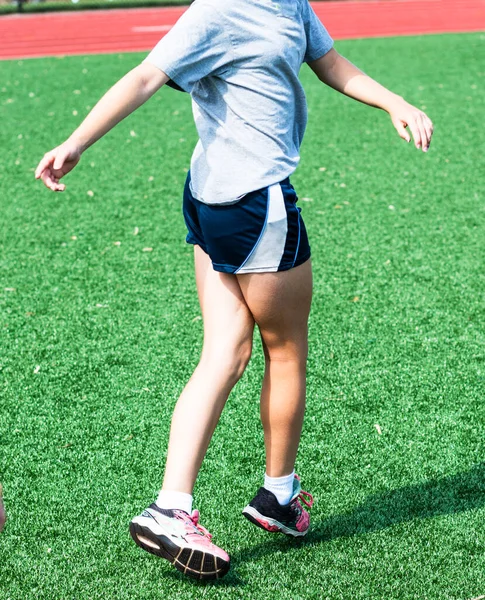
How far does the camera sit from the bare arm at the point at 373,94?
2270 millimetres

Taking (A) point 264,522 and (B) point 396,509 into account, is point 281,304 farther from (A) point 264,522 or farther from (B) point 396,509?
(B) point 396,509

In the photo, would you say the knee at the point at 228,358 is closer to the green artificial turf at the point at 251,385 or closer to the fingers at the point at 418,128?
the green artificial turf at the point at 251,385

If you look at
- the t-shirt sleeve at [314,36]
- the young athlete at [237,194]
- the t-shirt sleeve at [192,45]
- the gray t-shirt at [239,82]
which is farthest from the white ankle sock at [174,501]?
the t-shirt sleeve at [314,36]

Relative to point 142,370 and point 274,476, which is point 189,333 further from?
point 274,476

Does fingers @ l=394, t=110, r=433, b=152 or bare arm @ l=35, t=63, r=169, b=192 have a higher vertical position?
bare arm @ l=35, t=63, r=169, b=192

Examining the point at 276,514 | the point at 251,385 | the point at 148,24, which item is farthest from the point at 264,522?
the point at 148,24


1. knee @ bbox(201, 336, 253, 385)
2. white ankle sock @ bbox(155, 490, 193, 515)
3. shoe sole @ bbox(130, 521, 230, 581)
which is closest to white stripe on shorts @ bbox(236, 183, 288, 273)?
knee @ bbox(201, 336, 253, 385)

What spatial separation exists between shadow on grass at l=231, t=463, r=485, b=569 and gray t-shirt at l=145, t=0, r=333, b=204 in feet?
3.64

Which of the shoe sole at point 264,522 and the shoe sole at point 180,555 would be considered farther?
the shoe sole at point 264,522

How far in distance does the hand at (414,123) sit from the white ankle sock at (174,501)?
1.15m

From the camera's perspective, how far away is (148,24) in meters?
18.2

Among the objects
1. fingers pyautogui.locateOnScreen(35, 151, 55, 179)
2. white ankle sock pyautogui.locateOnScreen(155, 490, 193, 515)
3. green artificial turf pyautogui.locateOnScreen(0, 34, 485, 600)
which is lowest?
green artificial turf pyautogui.locateOnScreen(0, 34, 485, 600)

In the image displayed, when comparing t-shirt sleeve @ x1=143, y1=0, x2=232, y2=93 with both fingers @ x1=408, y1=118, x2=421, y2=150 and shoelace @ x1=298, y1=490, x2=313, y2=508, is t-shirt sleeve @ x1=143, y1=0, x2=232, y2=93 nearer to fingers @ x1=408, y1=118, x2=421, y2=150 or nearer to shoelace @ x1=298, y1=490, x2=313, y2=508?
fingers @ x1=408, y1=118, x2=421, y2=150

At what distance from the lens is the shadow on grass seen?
261cm
